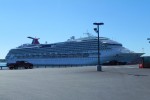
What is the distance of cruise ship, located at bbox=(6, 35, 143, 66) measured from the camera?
9381 centimetres

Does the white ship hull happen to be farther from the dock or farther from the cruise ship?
the dock

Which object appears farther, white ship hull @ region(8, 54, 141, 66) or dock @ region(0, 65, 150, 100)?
white ship hull @ region(8, 54, 141, 66)

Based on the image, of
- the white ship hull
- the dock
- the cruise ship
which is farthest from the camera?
the cruise ship

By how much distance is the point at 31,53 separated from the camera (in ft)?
347

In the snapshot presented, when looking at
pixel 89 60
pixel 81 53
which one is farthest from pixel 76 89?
pixel 81 53

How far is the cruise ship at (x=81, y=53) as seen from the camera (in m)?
93.8

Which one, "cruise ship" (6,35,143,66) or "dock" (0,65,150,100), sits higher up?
"cruise ship" (6,35,143,66)

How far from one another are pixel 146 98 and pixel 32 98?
4.16 m

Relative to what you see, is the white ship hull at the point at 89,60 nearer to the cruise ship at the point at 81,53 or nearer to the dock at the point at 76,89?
the cruise ship at the point at 81,53

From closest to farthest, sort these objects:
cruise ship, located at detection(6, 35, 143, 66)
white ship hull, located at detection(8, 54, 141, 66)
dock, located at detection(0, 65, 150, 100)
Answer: dock, located at detection(0, 65, 150, 100)
white ship hull, located at detection(8, 54, 141, 66)
cruise ship, located at detection(6, 35, 143, 66)

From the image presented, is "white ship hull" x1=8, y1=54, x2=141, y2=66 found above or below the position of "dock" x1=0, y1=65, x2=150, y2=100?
above

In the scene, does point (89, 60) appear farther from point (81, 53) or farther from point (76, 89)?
point (76, 89)

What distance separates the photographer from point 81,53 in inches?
3730

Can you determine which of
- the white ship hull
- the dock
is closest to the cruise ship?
the white ship hull
